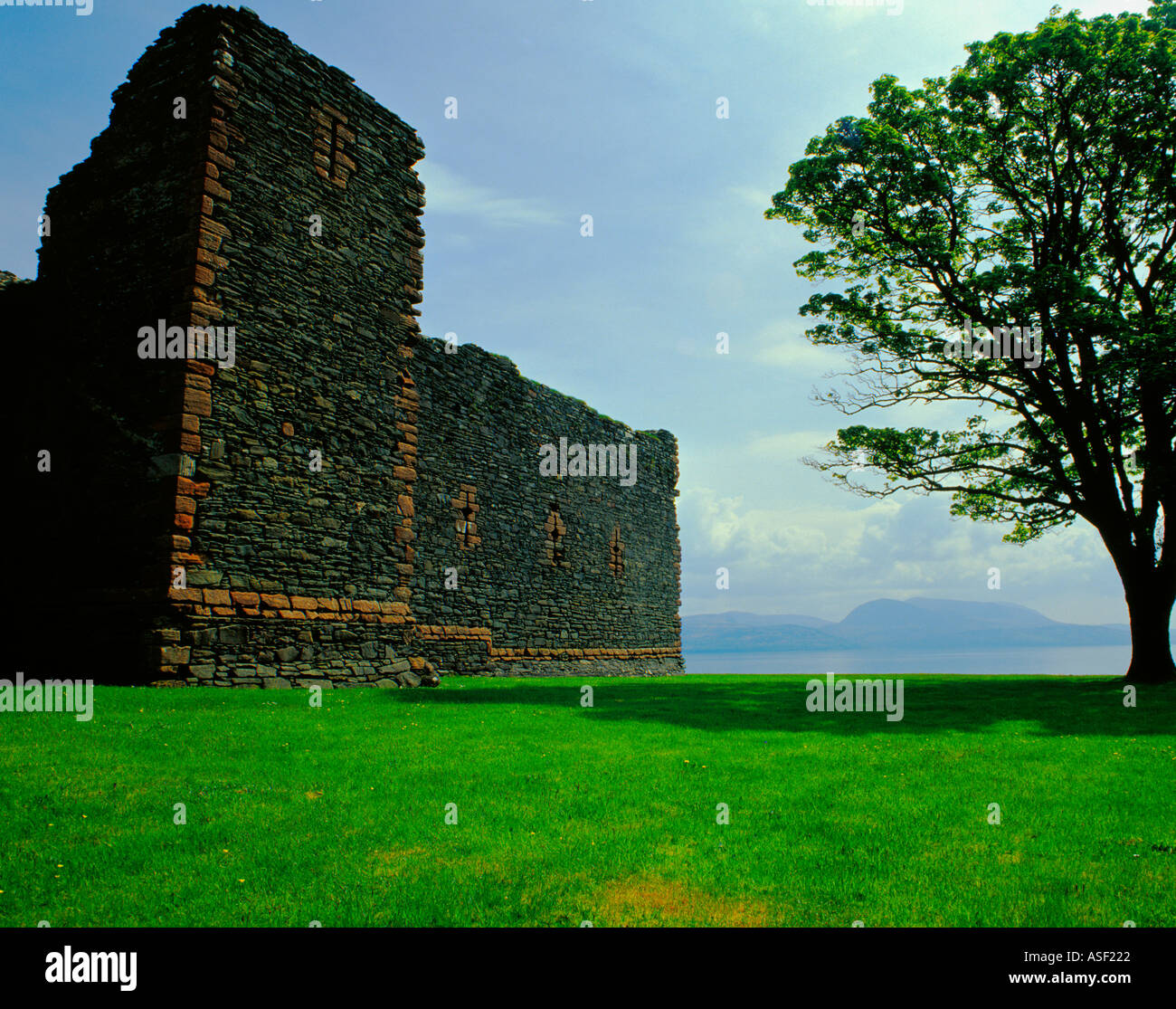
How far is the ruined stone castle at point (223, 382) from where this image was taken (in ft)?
38.9

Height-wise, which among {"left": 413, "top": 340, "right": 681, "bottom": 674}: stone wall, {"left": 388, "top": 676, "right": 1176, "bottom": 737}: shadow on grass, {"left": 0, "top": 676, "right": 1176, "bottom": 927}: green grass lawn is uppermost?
{"left": 413, "top": 340, "right": 681, "bottom": 674}: stone wall

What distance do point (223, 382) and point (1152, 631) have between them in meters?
21.2

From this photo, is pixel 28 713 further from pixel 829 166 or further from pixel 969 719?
pixel 829 166

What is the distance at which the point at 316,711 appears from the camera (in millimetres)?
10070

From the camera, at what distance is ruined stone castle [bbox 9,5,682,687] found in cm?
1187

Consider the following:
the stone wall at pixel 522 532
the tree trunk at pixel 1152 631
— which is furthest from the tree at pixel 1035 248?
the stone wall at pixel 522 532

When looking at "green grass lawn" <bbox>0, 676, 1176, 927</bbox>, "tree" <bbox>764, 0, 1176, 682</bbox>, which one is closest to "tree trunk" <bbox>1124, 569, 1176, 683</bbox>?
"tree" <bbox>764, 0, 1176, 682</bbox>

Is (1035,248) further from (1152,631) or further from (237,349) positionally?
→ (237,349)

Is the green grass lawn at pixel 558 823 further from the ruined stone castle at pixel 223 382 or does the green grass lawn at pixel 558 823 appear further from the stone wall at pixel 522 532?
the stone wall at pixel 522 532

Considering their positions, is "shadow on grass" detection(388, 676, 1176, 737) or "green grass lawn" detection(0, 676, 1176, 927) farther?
"shadow on grass" detection(388, 676, 1176, 737)

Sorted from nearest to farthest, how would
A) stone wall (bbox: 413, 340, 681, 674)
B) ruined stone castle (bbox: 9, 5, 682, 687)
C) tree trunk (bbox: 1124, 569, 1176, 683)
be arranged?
ruined stone castle (bbox: 9, 5, 682, 687) → tree trunk (bbox: 1124, 569, 1176, 683) → stone wall (bbox: 413, 340, 681, 674)

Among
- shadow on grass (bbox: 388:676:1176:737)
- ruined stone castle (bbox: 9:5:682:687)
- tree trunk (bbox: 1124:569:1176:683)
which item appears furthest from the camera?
tree trunk (bbox: 1124:569:1176:683)

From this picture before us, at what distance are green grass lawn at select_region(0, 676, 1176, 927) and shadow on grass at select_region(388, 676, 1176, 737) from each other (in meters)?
0.81

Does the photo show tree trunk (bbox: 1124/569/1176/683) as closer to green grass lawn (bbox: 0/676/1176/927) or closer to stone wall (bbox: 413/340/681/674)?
green grass lawn (bbox: 0/676/1176/927)
